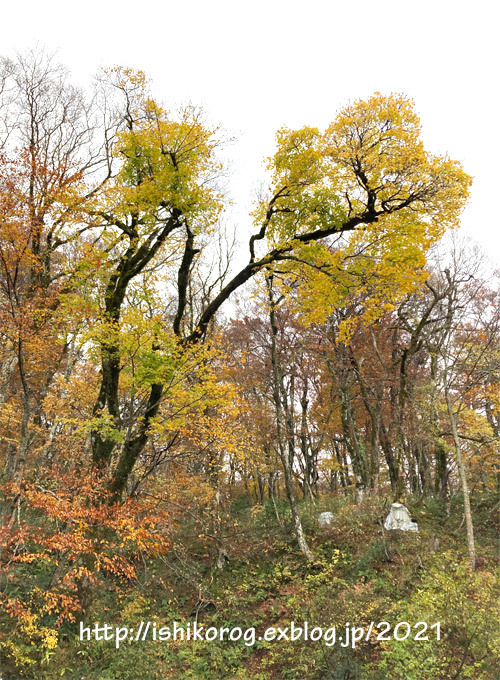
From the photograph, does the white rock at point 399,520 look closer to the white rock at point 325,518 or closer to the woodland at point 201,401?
the woodland at point 201,401

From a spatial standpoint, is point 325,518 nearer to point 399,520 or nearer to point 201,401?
point 399,520

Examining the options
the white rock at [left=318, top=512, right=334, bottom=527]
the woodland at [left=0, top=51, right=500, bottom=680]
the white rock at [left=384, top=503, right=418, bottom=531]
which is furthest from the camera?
the white rock at [left=318, top=512, right=334, bottom=527]

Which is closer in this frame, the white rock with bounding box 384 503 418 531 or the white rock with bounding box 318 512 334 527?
the white rock with bounding box 384 503 418 531

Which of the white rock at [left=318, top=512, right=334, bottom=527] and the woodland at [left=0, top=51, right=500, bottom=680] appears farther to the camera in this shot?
the white rock at [left=318, top=512, right=334, bottom=527]

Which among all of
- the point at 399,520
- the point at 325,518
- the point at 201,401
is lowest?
the point at 325,518

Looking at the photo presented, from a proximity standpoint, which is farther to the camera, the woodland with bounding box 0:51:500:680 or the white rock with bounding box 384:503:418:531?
the white rock with bounding box 384:503:418:531

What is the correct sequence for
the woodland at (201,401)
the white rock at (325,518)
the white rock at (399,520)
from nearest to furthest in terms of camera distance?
the woodland at (201,401)
the white rock at (399,520)
the white rock at (325,518)

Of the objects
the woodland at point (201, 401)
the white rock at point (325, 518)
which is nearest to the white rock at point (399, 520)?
the woodland at point (201, 401)

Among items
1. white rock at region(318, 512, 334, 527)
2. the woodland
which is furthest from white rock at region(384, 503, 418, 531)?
white rock at region(318, 512, 334, 527)

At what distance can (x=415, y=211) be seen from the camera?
682cm

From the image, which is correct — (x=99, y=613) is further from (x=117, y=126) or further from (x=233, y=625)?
(x=117, y=126)

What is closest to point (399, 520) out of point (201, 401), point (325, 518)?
point (325, 518)

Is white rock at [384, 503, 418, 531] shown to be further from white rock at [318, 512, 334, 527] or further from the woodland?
white rock at [318, 512, 334, 527]

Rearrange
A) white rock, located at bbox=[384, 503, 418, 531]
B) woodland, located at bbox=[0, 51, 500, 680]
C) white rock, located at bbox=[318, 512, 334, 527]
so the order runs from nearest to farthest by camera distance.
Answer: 1. woodland, located at bbox=[0, 51, 500, 680]
2. white rock, located at bbox=[384, 503, 418, 531]
3. white rock, located at bbox=[318, 512, 334, 527]
